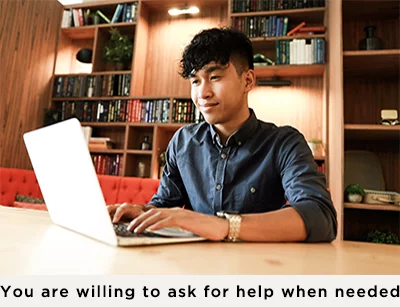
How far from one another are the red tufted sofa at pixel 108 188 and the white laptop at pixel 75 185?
1.68 metres

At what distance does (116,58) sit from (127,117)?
2.24ft

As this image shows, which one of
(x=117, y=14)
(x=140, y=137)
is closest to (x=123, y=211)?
(x=140, y=137)

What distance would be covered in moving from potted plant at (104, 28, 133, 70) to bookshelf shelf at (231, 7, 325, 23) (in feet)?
3.79

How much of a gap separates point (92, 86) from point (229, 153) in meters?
2.64

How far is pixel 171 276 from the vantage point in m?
0.37

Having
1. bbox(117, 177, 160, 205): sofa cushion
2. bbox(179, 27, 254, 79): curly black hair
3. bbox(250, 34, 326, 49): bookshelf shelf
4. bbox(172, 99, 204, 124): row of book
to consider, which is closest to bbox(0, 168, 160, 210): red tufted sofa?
bbox(117, 177, 160, 205): sofa cushion

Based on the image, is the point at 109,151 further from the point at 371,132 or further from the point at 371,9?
the point at 371,9

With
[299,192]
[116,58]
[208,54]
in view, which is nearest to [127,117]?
[116,58]

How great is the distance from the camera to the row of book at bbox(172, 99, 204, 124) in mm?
3006

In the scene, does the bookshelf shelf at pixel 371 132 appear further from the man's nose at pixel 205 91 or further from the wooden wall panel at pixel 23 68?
the wooden wall panel at pixel 23 68

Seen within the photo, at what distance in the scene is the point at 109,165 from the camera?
3.20m

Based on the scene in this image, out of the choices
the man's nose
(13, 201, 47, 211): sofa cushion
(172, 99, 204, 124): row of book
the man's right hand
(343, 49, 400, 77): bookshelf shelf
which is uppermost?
(343, 49, 400, 77): bookshelf shelf

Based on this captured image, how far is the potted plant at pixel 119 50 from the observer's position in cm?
333

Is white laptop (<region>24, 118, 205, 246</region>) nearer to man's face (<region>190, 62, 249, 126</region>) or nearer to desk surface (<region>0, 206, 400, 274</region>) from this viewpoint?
desk surface (<region>0, 206, 400, 274</region>)
